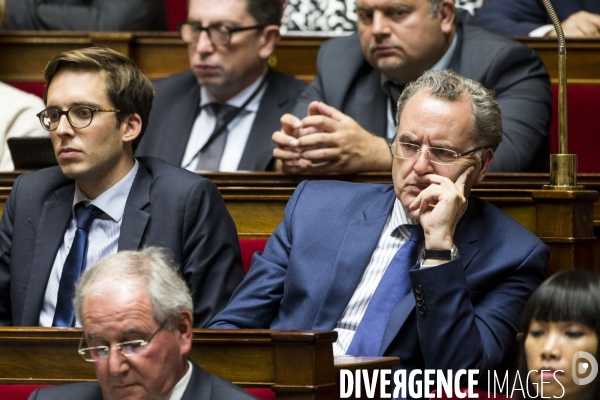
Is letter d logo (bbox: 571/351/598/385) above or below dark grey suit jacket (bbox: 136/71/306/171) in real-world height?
below

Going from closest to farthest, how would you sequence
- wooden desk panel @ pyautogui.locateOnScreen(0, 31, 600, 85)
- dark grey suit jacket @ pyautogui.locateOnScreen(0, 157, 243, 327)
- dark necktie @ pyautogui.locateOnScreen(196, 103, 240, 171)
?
dark grey suit jacket @ pyautogui.locateOnScreen(0, 157, 243, 327)
dark necktie @ pyautogui.locateOnScreen(196, 103, 240, 171)
wooden desk panel @ pyautogui.locateOnScreen(0, 31, 600, 85)

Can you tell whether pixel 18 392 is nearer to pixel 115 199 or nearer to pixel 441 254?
pixel 115 199

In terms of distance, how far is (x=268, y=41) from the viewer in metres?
3.28

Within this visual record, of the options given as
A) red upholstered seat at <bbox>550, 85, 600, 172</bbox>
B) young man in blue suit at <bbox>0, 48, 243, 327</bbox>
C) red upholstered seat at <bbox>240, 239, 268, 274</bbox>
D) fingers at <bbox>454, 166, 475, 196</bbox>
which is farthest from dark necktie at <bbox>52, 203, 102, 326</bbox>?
red upholstered seat at <bbox>550, 85, 600, 172</bbox>

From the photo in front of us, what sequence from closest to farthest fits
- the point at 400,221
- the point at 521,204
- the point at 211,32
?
the point at 400,221
the point at 521,204
the point at 211,32

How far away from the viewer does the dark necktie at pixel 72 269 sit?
2.31 m

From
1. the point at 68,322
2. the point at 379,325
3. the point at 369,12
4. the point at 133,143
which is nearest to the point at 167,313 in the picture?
the point at 379,325

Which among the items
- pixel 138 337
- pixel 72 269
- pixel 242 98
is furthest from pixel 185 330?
pixel 242 98

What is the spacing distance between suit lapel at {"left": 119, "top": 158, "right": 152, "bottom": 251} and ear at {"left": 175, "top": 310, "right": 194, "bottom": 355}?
632 millimetres

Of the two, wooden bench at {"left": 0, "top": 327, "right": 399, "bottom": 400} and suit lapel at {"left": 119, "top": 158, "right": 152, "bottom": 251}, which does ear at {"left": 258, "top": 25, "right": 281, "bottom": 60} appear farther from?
wooden bench at {"left": 0, "top": 327, "right": 399, "bottom": 400}

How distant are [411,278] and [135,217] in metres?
0.70

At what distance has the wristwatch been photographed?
6.56 ft

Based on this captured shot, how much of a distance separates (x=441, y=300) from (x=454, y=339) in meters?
0.08

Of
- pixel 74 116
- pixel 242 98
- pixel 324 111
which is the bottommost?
pixel 74 116
